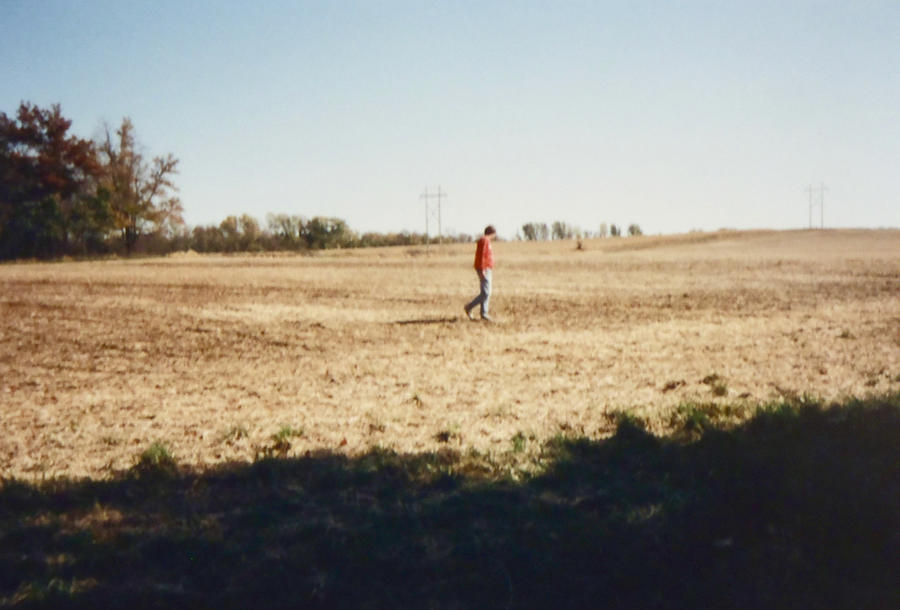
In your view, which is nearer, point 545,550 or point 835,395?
point 545,550

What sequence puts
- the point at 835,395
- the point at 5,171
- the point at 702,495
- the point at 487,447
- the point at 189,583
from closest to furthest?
1. the point at 189,583
2. the point at 702,495
3. the point at 487,447
4. the point at 835,395
5. the point at 5,171

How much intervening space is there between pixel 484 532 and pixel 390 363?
662 centimetres

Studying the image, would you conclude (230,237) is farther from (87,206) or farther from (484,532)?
(484,532)

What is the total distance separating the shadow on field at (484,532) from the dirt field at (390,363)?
0.81 metres

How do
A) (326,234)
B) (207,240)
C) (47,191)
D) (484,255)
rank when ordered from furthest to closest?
(326,234), (207,240), (47,191), (484,255)

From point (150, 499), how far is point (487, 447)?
8.85ft

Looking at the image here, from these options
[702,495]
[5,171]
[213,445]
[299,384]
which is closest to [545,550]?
[702,495]

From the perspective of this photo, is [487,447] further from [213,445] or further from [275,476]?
[213,445]

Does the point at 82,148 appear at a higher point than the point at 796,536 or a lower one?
higher

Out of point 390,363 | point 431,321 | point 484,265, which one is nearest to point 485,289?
point 484,265

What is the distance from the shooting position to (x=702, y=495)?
4.43m

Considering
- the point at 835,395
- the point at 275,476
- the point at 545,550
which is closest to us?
the point at 545,550

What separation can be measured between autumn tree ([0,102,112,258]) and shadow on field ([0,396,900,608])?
51.3 m

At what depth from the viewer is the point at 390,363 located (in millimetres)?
10539
